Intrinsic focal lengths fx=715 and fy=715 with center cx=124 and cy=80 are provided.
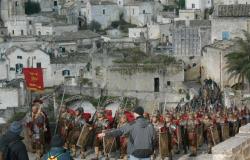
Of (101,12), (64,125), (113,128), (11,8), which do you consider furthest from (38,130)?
(11,8)

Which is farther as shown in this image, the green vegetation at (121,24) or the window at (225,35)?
the green vegetation at (121,24)

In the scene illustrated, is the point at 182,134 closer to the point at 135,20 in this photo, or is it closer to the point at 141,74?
the point at 141,74

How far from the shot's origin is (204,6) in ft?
287

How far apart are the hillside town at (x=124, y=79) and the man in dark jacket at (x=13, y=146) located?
0.28 ft

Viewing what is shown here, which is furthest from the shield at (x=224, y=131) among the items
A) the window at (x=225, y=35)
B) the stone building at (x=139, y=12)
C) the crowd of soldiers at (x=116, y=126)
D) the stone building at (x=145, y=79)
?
the stone building at (x=139, y=12)

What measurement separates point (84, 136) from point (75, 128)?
0.30 m

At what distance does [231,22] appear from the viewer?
42531 mm

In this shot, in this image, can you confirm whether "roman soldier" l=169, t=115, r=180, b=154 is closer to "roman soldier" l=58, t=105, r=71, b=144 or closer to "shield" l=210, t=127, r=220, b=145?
"shield" l=210, t=127, r=220, b=145

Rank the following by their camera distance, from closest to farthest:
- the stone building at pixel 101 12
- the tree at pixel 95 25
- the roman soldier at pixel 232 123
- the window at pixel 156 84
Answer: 1. the roman soldier at pixel 232 123
2. the window at pixel 156 84
3. the tree at pixel 95 25
4. the stone building at pixel 101 12

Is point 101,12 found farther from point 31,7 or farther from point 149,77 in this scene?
point 149,77

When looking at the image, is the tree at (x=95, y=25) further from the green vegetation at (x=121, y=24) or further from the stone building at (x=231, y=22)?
the stone building at (x=231, y=22)

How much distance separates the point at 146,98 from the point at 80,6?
5460cm

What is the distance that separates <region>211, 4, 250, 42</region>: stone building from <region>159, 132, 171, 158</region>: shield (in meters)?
26.2

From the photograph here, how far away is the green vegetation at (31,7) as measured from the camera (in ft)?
324
